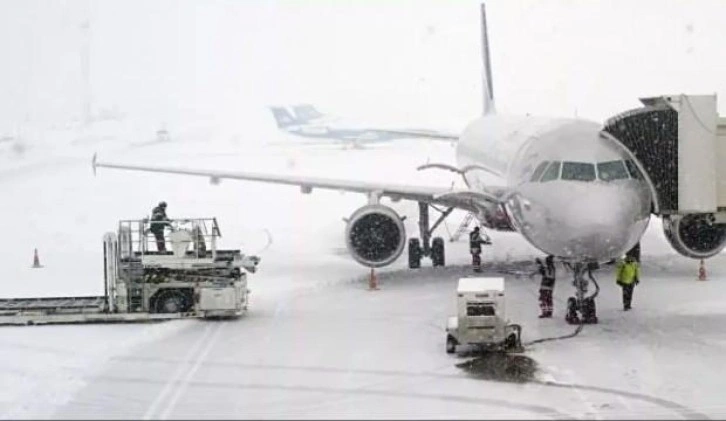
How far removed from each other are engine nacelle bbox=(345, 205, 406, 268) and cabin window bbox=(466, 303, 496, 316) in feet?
22.6

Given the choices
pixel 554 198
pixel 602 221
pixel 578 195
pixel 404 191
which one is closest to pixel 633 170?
pixel 578 195

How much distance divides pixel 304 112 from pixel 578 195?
207 ft

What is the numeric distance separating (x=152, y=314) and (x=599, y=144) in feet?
25.2

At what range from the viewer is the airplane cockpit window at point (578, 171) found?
17312 mm

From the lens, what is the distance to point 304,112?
79.4 meters

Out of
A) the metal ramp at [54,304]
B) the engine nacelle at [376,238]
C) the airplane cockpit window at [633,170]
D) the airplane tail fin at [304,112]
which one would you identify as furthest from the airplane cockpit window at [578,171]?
the airplane tail fin at [304,112]

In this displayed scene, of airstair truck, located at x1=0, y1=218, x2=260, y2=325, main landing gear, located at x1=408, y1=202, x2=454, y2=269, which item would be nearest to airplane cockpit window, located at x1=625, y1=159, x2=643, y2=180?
airstair truck, located at x1=0, y1=218, x2=260, y2=325

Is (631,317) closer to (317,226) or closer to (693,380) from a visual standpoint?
(693,380)

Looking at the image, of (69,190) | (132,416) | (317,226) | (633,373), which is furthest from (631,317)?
(69,190)

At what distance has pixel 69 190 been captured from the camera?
44844 millimetres

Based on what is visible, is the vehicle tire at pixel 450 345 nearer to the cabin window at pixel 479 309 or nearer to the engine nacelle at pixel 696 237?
the cabin window at pixel 479 309

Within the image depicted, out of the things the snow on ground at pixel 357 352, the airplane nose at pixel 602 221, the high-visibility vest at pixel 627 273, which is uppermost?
the airplane nose at pixel 602 221

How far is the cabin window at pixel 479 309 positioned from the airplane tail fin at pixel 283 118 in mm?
63634

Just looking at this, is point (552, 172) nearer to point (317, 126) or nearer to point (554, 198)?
point (554, 198)
